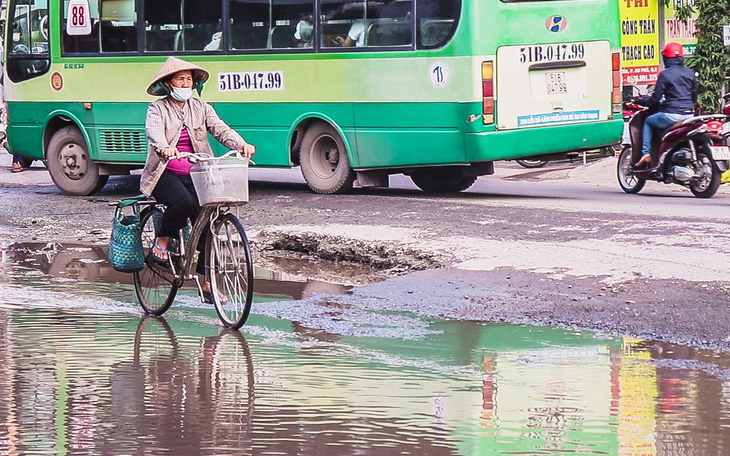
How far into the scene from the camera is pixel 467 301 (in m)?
8.92

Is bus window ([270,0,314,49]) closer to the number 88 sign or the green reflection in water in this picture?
the number 88 sign

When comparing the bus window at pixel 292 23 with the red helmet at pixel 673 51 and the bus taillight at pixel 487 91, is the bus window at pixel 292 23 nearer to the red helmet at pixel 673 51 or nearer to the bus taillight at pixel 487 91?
the bus taillight at pixel 487 91

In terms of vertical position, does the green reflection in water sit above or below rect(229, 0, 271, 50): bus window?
below

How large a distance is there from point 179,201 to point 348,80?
731cm

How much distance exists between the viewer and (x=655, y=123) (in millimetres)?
15766

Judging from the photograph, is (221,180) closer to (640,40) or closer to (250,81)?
(250,81)

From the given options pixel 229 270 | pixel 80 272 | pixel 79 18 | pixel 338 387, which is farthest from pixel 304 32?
pixel 338 387

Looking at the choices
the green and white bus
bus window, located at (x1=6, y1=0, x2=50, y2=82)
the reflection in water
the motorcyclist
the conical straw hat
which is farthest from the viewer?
bus window, located at (x1=6, y1=0, x2=50, y2=82)

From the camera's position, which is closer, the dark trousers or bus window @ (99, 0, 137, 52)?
the dark trousers

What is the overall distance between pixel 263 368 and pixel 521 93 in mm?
8720

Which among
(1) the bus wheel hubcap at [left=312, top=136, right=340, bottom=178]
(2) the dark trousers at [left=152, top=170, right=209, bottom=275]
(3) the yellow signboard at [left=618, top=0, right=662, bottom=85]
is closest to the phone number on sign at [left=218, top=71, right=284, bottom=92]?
(1) the bus wheel hubcap at [left=312, top=136, right=340, bottom=178]

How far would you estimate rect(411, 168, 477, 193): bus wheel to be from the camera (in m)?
16.4

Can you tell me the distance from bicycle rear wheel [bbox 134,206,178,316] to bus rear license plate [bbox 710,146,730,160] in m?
7.96

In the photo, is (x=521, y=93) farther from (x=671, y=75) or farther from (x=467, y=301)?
(x=467, y=301)
